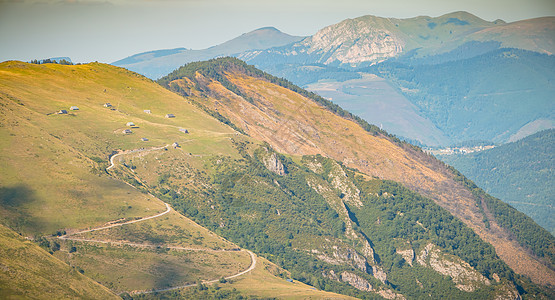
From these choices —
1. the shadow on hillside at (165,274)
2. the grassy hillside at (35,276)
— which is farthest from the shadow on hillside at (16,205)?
the shadow on hillside at (165,274)

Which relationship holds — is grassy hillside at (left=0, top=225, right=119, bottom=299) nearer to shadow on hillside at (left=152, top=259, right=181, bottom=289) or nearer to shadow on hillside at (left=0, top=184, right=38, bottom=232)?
shadow on hillside at (left=0, top=184, right=38, bottom=232)

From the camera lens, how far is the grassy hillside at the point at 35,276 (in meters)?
137

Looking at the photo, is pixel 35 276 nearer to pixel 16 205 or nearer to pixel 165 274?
pixel 165 274

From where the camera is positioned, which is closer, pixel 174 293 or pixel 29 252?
pixel 29 252

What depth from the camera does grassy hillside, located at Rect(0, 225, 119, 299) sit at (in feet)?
449

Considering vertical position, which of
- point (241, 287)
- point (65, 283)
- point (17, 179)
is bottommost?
point (241, 287)

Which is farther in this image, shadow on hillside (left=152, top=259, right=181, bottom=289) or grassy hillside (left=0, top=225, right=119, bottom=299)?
shadow on hillside (left=152, top=259, right=181, bottom=289)

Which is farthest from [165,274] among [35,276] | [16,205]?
[35,276]

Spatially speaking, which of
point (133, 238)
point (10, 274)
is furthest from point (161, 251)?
point (10, 274)

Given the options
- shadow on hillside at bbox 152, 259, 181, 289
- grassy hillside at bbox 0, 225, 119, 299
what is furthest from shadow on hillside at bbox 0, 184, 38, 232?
shadow on hillside at bbox 152, 259, 181, 289

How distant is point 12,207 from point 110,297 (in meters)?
49.9

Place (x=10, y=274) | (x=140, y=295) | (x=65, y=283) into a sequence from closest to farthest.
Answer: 1. (x=10, y=274)
2. (x=65, y=283)
3. (x=140, y=295)

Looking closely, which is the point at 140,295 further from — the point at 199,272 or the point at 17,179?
the point at 17,179

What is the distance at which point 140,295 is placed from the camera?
177m
